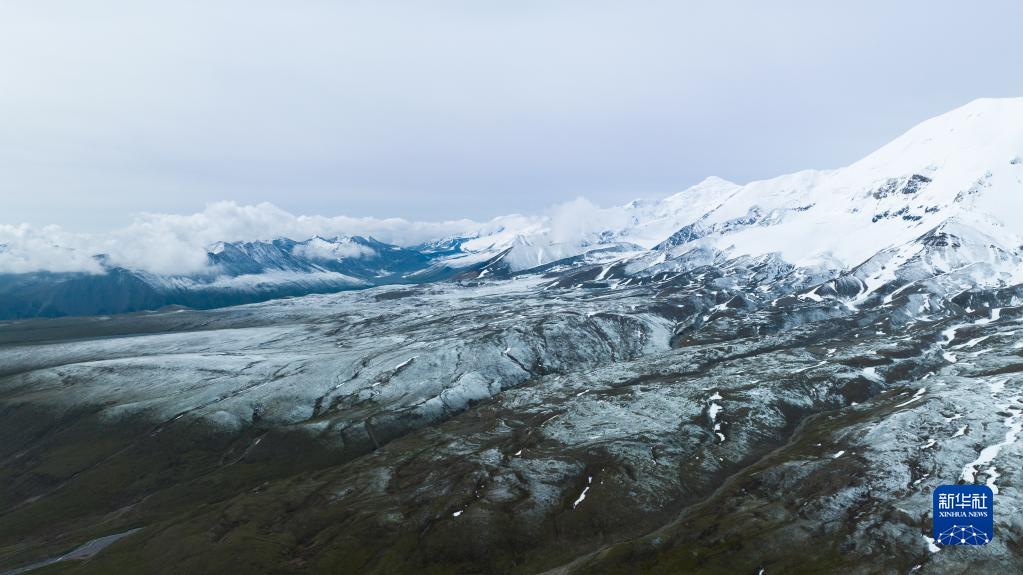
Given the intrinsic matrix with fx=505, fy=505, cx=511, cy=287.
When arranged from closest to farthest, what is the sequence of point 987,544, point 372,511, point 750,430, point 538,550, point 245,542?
point 987,544, point 538,550, point 245,542, point 372,511, point 750,430

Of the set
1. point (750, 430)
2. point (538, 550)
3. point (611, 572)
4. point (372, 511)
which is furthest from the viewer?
point (750, 430)

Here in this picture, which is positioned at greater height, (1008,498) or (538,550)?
(1008,498)

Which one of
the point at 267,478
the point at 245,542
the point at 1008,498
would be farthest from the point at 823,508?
the point at 267,478

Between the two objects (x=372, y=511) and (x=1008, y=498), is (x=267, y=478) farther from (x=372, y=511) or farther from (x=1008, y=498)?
(x=1008, y=498)

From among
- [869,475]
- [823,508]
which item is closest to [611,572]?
[823,508]

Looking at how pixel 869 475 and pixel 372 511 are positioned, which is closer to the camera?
pixel 869 475

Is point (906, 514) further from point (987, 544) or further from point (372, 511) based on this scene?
point (372, 511)
